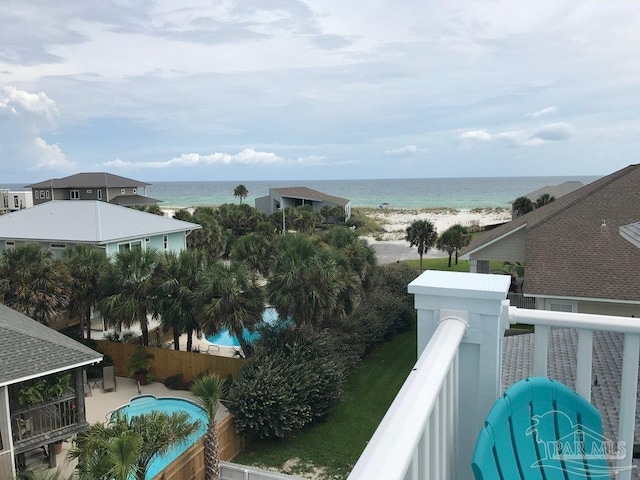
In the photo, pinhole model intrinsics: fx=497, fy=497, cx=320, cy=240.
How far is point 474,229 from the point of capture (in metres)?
54.7

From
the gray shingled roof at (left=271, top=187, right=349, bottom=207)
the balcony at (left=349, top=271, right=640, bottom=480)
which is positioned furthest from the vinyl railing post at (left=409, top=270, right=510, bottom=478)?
the gray shingled roof at (left=271, top=187, right=349, bottom=207)

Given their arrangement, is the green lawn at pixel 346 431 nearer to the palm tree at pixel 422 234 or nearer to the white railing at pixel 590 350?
the white railing at pixel 590 350

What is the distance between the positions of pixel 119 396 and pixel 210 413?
7.64 m

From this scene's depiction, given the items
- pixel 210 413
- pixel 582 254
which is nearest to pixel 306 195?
pixel 582 254

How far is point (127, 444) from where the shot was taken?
7.45 metres

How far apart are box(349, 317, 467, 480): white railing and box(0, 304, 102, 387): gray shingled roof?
10.7 m

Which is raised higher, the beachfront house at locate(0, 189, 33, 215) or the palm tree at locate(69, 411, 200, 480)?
the beachfront house at locate(0, 189, 33, 215)

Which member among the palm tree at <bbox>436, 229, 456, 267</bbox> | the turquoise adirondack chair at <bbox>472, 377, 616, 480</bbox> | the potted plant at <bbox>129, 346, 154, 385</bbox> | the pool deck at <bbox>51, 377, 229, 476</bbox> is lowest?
the pool deck at <bbox>51, 377, 229, 476</bbox>

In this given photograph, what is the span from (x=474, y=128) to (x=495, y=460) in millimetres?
89533

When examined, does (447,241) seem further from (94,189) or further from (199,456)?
(94,189)

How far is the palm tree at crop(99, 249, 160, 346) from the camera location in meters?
17.1

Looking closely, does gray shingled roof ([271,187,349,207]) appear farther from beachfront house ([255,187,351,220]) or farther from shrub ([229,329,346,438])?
shrub ([229,329,346,438])

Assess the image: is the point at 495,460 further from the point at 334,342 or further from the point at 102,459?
the point at 334,342

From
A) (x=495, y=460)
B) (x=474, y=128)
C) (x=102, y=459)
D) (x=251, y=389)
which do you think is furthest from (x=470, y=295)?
(x=474, y=128)
